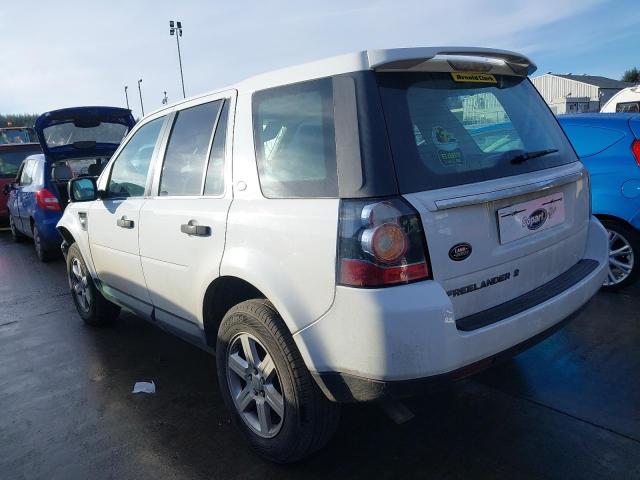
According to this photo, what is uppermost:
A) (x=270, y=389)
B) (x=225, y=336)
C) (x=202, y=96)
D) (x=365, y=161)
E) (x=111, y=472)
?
(x=202, y=96)

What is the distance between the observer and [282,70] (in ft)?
7.88

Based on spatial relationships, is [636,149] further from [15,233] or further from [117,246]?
[15,233]

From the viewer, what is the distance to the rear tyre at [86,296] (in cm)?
445

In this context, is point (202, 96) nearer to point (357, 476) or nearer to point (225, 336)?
point (225, 336)

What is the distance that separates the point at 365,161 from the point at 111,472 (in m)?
2.00

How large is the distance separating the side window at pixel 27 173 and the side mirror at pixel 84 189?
Result: 184 inches

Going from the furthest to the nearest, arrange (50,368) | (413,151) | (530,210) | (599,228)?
(50,368), (599,228), (530,210), (413,151)

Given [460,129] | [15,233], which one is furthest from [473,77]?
[15,233]

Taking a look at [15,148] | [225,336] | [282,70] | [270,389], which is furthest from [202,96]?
[15,148]

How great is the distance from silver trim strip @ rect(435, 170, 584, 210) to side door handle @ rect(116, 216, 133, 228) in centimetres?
227

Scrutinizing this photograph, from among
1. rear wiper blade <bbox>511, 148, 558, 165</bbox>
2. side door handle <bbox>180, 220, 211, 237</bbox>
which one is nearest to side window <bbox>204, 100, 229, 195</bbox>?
side door handle <bbox>180, 220, 211, 237</bbox>

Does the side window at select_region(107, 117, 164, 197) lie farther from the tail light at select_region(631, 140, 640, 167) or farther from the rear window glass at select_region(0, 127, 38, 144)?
the rear window glass at select_region(0, 127, 38, 144)

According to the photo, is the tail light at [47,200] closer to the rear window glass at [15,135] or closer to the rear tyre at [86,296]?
A: the rear tyre at [86,296]

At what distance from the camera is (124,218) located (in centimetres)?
351
